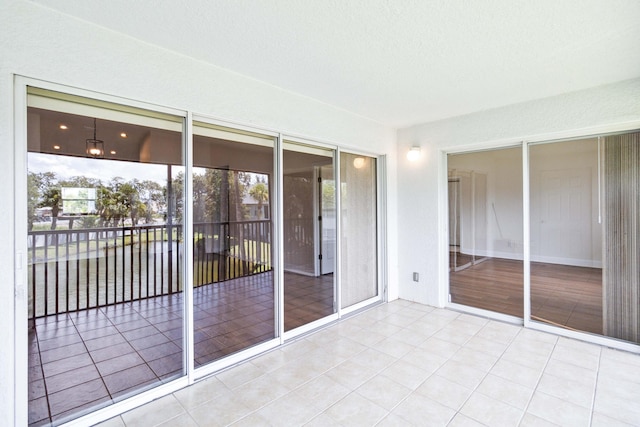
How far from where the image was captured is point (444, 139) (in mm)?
4059

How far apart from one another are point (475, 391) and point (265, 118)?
286 centimetres

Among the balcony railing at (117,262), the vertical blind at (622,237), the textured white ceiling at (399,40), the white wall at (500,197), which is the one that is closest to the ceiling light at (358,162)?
the textured white ceiling at (399,40)

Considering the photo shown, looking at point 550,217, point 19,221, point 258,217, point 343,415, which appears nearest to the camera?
point 19,221

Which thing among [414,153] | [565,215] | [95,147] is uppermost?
[414,153]

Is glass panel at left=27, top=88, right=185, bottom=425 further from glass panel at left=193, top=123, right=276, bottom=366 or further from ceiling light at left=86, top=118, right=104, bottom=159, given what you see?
glass panel at left=193, top=123, right=276, bottom=366

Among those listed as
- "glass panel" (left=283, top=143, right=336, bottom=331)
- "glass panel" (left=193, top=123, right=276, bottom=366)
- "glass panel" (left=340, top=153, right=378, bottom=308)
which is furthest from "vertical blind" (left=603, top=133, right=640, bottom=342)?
"glass panel" (left=193, top=123, right=276, bottom=366)

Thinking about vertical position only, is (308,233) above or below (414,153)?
below

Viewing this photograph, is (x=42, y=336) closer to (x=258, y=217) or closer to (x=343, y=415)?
(x=258, y=217)

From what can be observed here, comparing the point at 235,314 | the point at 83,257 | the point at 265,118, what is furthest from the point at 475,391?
the point at 83,257

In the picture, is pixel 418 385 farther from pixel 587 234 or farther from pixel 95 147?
pixel 95 147

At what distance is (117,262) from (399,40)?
3200 mm

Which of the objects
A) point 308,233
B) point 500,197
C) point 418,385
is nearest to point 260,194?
point 308,233

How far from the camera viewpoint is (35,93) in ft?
5.97

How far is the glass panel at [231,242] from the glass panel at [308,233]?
311mm
